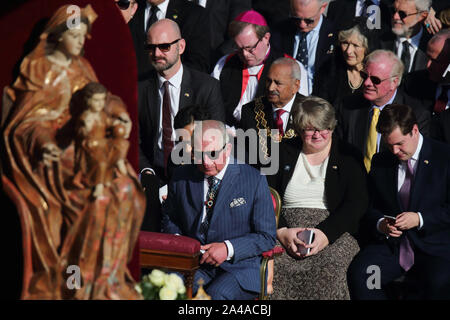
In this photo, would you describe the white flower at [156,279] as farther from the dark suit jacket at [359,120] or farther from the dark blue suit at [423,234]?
the dark suit jacket at [359,120]

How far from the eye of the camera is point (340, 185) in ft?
19.5

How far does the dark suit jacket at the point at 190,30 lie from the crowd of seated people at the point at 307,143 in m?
0.01

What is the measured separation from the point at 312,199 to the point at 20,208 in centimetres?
293

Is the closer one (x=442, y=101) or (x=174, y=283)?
(x=174, y=283)

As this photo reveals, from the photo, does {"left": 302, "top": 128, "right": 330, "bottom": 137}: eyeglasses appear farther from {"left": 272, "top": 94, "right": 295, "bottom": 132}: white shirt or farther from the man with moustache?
{"left": 272, "top": 94, "right": 295, "bottom": 132}: white shirt

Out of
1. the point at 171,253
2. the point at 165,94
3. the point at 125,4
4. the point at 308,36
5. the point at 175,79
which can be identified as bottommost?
the point at 171,253

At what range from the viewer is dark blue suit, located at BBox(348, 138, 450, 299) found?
18.5 feet

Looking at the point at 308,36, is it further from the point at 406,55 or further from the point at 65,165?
the point at 65,165

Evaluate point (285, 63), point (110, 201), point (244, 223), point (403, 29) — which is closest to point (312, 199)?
point (244, 223)

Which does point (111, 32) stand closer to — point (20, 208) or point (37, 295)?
point (20, 208)

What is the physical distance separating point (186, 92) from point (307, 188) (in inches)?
50.1

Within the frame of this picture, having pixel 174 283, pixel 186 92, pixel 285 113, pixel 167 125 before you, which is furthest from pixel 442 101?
pixel 174 283

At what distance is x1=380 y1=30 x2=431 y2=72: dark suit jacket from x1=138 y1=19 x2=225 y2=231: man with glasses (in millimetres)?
1670

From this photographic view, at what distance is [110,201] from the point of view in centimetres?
354
